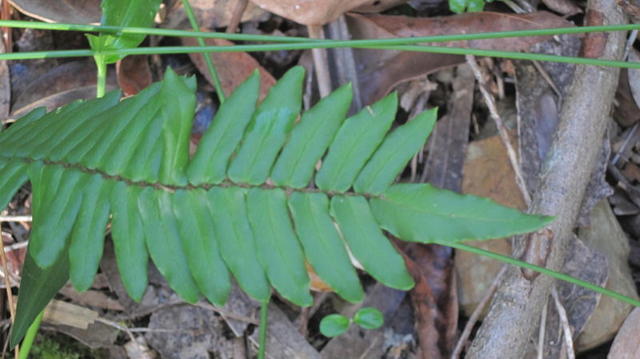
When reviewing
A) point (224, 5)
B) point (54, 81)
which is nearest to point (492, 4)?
point (224, 5)

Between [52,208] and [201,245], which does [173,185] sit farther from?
[52,208]

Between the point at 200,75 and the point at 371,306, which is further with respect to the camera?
the point at 200,75

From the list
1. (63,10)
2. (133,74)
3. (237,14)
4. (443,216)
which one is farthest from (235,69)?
(443,216)

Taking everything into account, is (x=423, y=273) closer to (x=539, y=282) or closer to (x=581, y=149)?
(x=539, y=282)

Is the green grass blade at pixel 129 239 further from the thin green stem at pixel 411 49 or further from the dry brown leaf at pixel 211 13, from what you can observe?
the dry brown leaf at pixel 211 13

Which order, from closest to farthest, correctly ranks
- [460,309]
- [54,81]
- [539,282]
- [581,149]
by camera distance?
1. [539,282]
2. [581,149]
3. [460,309]
4. [54,81]

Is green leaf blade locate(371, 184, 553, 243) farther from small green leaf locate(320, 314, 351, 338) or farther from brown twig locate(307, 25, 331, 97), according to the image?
brown twig locate(307, 25, 331, 97)
